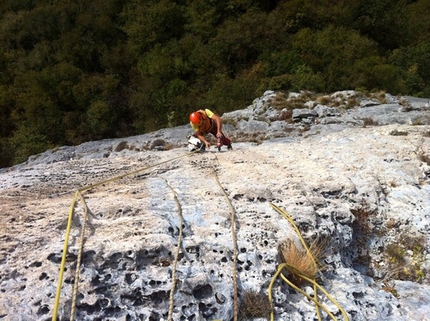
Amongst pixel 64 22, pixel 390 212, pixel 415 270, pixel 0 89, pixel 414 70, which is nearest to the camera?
pixel 415 270

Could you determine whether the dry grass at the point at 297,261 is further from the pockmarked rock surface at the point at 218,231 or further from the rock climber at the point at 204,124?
the rock climber at the point at 204,124

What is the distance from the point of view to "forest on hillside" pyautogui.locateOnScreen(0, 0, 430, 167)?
22.8m

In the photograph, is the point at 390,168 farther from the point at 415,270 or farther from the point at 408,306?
the point at 408,306

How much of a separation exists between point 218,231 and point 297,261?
837mm

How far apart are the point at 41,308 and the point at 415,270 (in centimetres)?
393

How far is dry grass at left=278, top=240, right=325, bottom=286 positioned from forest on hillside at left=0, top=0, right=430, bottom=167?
1704 centimetres

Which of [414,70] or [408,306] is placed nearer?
[408,306]

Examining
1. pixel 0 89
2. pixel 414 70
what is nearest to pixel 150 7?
pixel 0 89

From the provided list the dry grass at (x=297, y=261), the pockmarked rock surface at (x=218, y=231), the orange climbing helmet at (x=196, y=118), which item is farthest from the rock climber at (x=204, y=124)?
the dry grass at (x=297, y=261)

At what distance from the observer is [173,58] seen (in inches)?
1071

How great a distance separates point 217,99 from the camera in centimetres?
2183

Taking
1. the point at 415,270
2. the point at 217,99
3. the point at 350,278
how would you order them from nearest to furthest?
1. the point at 350,278
2. the point at 415,270
3. the point at 217,99

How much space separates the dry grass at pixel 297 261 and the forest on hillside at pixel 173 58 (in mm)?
17044

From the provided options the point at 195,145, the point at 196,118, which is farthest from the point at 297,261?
the point at 196,118
